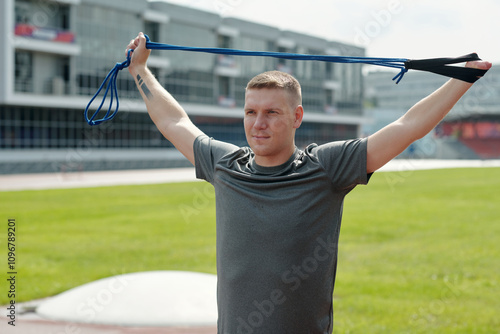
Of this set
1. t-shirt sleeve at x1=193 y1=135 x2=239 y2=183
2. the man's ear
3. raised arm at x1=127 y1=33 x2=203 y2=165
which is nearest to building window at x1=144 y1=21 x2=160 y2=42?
raised arm at x1=127 y1=33 x2=203 y2=165

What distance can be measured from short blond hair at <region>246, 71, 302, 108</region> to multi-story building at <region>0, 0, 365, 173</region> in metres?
32.0

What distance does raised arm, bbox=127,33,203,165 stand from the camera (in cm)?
296

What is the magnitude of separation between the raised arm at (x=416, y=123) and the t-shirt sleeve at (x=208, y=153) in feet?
2.39

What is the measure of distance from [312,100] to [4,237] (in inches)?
1976

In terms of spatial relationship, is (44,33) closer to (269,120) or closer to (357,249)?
(357,249)

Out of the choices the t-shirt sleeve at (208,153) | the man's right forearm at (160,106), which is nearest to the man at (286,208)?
the t-shirt sleeve at (208,153)

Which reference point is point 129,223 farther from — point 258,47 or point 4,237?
point 258,47

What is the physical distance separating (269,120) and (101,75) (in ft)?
134

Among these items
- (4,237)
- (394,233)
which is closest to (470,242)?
(394,233)

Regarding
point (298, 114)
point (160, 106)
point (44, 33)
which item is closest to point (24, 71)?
point (44, 33)

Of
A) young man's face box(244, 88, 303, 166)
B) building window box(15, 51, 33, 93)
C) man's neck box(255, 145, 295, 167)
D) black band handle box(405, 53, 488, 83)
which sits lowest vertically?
man's neck box(255, 145, 295, 167)

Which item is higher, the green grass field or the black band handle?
the black band handle

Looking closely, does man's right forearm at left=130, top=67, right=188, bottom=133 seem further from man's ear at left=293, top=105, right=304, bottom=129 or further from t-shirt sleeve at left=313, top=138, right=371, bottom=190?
t-shirt sleeve at left=313, top=138, right=371, bottom=190

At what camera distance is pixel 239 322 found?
8.09 feet
